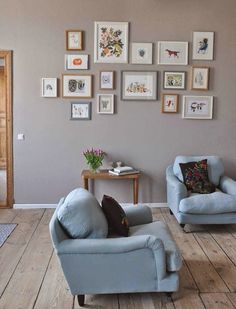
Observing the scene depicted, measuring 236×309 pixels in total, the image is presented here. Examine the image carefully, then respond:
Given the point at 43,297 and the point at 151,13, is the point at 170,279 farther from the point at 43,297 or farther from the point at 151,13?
the point at 151,13

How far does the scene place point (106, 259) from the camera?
242 cm

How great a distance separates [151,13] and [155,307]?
3787 millimetres

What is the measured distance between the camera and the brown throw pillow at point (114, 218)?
2.76 meters

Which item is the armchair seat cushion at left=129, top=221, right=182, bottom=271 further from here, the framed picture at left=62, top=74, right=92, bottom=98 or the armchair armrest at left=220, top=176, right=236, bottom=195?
the framed picture at left=62, top=74, right=92, bottom=98

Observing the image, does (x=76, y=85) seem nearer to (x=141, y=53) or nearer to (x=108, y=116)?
(x=108, y=116)

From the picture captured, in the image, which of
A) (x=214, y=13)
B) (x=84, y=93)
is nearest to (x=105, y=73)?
(x=84, y=93)

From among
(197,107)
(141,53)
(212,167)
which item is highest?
(141,53)

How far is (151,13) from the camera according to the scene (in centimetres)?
473

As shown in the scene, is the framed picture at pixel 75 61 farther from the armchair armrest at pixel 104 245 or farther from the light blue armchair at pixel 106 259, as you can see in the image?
the armchair armrest at pixel 104 245

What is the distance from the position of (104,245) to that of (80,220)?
9.6 inches

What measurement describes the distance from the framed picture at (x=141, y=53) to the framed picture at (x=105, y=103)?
0.61m

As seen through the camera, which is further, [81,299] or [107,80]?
[107,80]

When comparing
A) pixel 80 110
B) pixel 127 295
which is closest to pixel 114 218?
pixel 127 295

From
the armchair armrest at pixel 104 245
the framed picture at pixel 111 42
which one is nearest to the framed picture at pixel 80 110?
A: the framed picture at pixel 111 42
